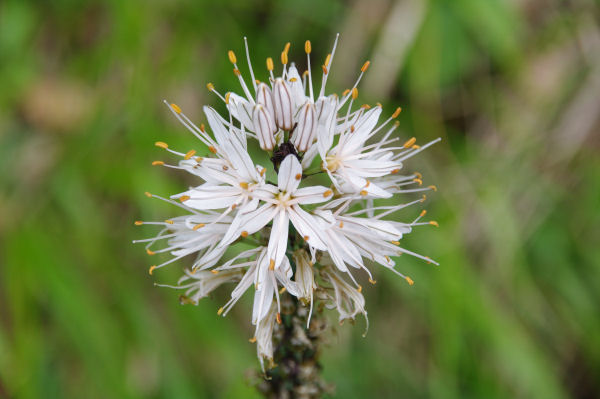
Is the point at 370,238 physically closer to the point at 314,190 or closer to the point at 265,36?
the point at 314,190

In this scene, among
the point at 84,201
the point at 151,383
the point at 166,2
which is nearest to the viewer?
the point at 151,383

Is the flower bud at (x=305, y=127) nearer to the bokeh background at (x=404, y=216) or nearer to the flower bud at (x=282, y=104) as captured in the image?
the flower bud at (x=282, y=104)

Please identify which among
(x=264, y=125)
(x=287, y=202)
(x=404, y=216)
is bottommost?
(x=287, y=202)

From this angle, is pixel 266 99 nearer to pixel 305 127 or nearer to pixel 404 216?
pixel 305 127

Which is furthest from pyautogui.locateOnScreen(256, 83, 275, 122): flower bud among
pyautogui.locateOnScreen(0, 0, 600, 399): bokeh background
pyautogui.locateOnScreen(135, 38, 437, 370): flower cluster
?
pyautogui.locateOnScreen(0, 0, 600, 399): bokeh background

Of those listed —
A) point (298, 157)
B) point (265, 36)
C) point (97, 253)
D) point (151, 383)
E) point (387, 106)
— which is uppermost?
point (265, 36)

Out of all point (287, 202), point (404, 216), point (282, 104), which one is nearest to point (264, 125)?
point (282, 104)

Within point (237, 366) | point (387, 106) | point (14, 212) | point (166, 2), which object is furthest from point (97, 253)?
point (387, 106)

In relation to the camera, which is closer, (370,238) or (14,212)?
(370,238)
